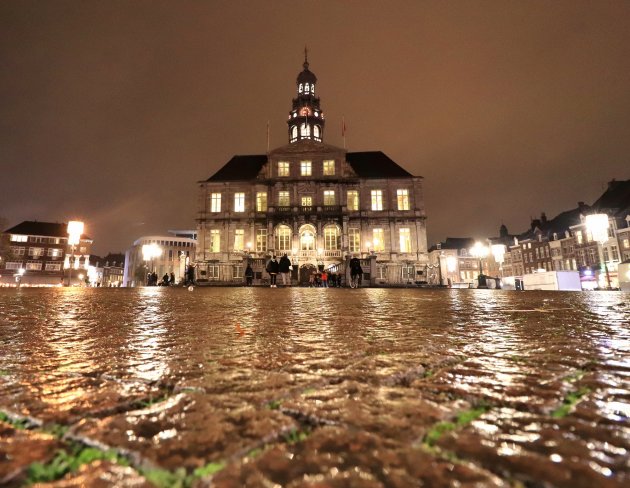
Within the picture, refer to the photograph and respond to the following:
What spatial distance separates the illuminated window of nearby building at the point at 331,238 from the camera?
3241cm

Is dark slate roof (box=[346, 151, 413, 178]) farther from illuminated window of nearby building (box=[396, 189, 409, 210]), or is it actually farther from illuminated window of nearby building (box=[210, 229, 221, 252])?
illuminated window of nearby building (box=[210, 229, 221, 252])

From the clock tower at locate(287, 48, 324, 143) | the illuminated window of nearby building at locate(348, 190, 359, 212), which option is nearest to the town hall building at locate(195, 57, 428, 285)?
the illuminated window of nearby building at locate(348, 190, 359, 212)

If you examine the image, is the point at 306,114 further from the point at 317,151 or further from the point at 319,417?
the point at 319,417

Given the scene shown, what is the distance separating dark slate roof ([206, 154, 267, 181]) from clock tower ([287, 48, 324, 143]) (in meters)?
5.56

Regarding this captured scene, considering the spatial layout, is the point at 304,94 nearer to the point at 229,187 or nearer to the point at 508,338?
the point at 229,187

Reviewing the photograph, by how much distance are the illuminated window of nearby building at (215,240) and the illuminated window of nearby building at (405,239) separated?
17809 millimetres

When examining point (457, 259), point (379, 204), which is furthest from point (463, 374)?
point (457, 259)

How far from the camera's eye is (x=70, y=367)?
1.14 meters

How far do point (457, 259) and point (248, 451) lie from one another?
7173 cm

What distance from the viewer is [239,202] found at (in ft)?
114

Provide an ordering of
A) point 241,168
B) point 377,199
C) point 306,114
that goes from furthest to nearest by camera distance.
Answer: point 306,114 → point 241,168 → point 377,199

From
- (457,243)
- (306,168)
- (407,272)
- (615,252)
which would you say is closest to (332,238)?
(407,272)

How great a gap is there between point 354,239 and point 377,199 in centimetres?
490

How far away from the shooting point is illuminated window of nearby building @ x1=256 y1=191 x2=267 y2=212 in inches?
1345
